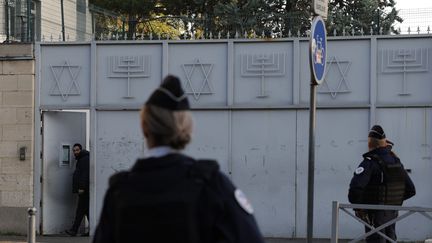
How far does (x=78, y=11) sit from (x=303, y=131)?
11.2 metres

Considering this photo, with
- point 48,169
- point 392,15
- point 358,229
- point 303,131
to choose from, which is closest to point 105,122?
point 48,169

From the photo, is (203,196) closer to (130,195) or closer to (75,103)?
(130,195)

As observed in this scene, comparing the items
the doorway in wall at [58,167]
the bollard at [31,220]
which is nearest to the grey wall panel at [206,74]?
the doorway in wall at [58,167]

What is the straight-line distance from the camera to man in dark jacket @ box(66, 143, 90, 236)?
1139 centimetres

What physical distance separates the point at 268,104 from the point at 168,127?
8358 mm

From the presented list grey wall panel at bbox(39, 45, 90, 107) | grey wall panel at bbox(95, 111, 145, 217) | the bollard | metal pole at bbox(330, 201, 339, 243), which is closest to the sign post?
metal pole at bbox(330, 201, 339, 243)

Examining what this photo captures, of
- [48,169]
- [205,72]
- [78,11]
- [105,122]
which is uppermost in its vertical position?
[78,11]

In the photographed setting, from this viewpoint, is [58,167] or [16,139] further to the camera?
[58,167]

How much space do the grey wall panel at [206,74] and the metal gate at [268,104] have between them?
2 centimetres

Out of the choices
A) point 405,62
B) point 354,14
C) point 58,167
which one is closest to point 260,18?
point 354,14

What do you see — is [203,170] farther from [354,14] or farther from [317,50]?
[354,14]

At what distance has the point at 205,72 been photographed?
10992 millimetres

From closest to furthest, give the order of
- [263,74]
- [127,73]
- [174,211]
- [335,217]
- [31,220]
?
[174,211] → [335,217] → [31,220] → [263,74] → [127,73]

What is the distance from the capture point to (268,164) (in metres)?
10.9
